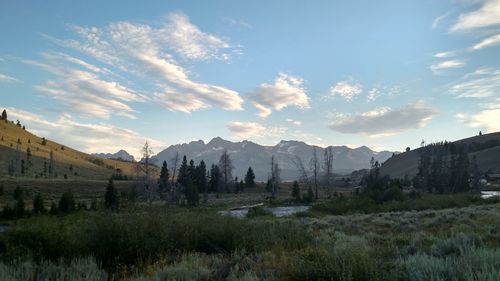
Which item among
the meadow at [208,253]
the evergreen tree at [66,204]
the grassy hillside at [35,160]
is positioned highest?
the grassy hillside at [35,160]

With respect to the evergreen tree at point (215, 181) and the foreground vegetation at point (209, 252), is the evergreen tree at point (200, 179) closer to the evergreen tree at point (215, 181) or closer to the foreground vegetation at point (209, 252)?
the evergreen tree at point (215, 181)

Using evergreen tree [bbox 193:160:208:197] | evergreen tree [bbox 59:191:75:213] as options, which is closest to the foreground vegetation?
evergreen tree [bbox 59:191:75:213]

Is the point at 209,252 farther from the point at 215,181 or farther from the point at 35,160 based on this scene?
the point at 35,160

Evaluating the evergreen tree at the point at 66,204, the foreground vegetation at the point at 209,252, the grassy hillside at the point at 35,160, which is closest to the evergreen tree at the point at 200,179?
the grassy hillside at the point at 35,160

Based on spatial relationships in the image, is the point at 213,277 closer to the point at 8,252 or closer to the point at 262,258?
the point at 262,258

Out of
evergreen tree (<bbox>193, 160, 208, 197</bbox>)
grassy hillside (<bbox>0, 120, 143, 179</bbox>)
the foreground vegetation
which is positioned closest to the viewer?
the foreground vegetation

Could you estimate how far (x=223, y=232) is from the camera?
456 inches

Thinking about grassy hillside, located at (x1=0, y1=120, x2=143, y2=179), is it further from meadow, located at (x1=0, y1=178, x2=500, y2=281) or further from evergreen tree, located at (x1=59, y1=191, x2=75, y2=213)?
meadow, located at (x1=0, y1=178, x2=500, y2=281)

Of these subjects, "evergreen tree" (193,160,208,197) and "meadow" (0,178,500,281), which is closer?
"meadow" (0,178,500,281)

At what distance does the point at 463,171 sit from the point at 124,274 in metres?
95.6

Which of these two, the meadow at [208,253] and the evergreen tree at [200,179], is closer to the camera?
the meadow at [208,253]

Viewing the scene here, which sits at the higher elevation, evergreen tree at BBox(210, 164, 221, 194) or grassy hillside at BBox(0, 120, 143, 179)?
grassy hillside at BBox(0, 120, 143, 179)

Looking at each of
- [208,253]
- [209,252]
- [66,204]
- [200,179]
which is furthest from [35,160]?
[208,253]

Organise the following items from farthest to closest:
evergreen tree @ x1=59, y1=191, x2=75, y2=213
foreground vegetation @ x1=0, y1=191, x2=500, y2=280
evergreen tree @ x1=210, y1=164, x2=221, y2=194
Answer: evergreen tree @ x1=210, y1=164, x2=221, y2=194
evergreen tree @ x1=59, y1=191, x2=75, y2=213
foreground vegetation @ x1=0, y1=191, x2=500, y2=280
